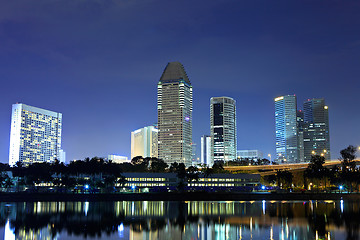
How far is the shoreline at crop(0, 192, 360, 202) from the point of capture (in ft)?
433

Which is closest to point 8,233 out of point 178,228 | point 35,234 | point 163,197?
point 35,234

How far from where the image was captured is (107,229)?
188 ft

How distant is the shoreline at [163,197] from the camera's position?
131875 mm

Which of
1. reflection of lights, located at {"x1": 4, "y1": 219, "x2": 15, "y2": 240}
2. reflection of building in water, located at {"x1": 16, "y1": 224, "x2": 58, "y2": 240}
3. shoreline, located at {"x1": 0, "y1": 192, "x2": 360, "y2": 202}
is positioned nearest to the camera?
reflection of building in water, located at {"x1": 16, "y1": 224, "x2": 58, "y2": 240}

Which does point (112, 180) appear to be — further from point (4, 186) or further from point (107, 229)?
point (107, 229)

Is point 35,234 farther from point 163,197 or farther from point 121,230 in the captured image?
point 163,197

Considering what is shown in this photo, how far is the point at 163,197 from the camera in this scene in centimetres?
14462

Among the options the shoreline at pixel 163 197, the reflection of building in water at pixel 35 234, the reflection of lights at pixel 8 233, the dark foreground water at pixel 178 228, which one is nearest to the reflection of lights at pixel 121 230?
the dark foreground water at pixel 178 228

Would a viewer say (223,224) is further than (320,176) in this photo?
No

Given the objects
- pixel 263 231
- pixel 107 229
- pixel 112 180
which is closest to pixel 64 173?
pixel 112 180

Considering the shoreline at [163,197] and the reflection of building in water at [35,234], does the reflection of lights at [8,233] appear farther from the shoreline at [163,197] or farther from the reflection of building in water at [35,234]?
the shoreline at [163,197]

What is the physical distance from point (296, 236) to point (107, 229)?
25100mm

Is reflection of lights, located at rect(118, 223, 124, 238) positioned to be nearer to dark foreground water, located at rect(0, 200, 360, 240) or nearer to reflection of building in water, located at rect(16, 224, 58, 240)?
dark foreground water, located at rect(0, 200, 360, 240)

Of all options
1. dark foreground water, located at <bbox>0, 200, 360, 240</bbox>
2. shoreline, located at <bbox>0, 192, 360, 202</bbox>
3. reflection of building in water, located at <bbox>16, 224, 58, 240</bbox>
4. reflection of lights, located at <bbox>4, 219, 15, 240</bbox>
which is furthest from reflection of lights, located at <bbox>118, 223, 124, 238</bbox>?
shoreline, located at <bbox>0, 192, 360, 202</bbox>
